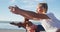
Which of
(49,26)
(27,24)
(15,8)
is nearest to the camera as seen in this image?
(15,8)

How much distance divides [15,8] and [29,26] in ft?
0.97

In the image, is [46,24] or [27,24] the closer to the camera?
[46,24]

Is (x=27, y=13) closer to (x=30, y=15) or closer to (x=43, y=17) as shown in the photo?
(x=30, y=15)

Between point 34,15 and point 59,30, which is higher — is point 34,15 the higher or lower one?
the higher one

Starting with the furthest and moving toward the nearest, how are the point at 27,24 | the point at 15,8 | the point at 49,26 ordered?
1. the point at 27,24
2. the point at 49,26
3. the point at 15,8

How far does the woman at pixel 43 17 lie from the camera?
4.62ft

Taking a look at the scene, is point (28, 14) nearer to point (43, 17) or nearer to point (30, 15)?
point (30, 15)

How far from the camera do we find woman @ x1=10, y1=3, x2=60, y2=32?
1.41 metres

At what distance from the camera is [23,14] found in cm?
141

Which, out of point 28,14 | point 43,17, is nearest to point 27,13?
point 28,14

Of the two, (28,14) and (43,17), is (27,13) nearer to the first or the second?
(28,14)

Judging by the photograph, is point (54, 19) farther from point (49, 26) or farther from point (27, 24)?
point (27, 24)

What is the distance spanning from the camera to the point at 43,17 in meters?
1.45

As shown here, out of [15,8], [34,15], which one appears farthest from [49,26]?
[15,8]
